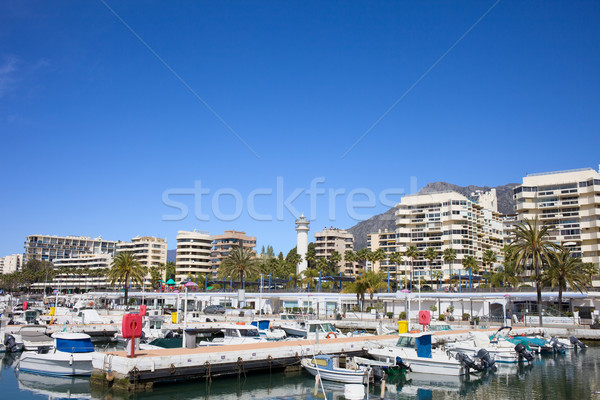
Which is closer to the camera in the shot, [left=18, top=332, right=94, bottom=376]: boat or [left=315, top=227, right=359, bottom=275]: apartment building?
[left=18, top=332, right=94, bottom=376]: boat

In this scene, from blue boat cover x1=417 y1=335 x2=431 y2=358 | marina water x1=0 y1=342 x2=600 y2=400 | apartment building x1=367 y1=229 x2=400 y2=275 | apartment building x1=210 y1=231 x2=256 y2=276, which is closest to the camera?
marina water x1=0 y1=342 x2=600 y2=400

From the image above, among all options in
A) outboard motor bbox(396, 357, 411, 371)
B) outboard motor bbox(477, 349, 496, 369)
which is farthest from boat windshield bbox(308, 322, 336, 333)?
outboard motor bbox(477, 349, 496, 369)

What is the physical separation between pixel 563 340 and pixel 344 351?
24316 millimetres

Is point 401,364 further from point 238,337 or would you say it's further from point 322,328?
point 238,337

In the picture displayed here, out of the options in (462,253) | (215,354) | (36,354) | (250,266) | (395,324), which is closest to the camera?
(215,354)

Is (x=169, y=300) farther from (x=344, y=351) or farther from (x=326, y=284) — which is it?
(x=344, y=351)

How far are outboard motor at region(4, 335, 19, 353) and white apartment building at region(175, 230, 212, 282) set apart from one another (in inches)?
4883

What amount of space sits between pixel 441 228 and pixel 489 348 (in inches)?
3481

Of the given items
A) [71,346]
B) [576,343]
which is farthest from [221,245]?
[71,346]

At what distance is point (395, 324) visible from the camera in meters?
56.0

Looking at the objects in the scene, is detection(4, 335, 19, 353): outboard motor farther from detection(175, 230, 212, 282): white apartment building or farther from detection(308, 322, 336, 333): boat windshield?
detection(175, 230, 212, 282): white apartment building

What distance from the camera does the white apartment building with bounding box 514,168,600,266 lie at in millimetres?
100062

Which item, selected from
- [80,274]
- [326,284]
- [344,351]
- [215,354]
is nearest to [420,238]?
[326,284]

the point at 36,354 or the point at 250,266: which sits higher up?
the point at 250,266
